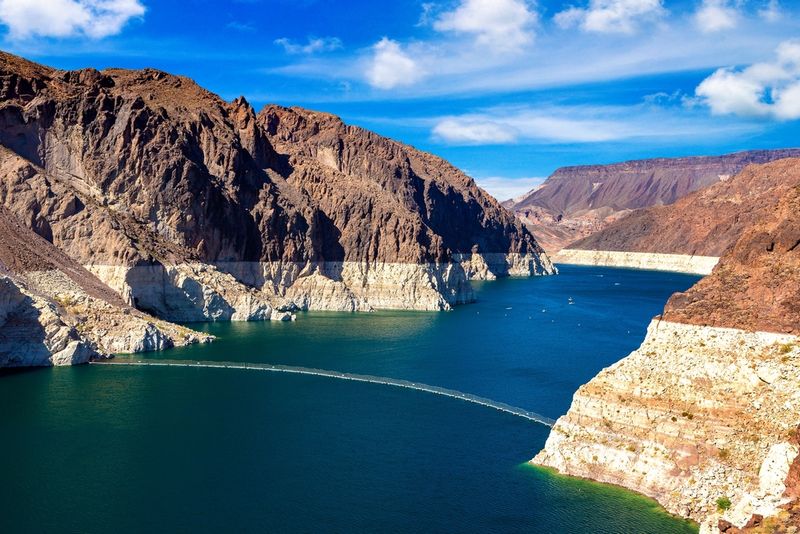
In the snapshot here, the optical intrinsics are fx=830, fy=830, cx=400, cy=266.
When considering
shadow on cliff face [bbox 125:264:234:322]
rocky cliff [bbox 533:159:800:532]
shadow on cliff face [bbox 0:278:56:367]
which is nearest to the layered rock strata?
rocky cliff [bbox 533:159:800:532]

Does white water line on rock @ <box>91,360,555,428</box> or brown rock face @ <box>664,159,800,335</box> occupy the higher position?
brown rock face @ <box>664,159,800,335</box>

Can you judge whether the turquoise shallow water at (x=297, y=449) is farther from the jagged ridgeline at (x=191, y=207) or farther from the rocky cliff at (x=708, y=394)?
the jagged ridgeline at (x=191, y=207)

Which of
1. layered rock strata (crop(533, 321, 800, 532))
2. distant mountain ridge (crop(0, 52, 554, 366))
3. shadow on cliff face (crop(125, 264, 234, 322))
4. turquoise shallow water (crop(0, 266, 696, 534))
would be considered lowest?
turquoise shallow water (crop(0, 266, 696, 534))

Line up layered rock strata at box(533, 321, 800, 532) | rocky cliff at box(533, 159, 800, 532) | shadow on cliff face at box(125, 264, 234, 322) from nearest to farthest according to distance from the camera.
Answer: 1. layered rock strata at box(533, 321, 800, 532)
2. rocky cliff at box(533, 159, 800, 532)
3. shadow on cliff face at box(125, 264, 234, 322)

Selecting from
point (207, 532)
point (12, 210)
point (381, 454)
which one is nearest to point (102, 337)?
point (12, 210)

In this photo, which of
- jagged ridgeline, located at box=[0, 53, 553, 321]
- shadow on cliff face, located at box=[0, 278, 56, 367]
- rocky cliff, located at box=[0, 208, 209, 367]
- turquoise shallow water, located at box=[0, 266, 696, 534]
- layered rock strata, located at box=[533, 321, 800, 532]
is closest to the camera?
layered rock strata, located at box=[533, 321, 800, 532]

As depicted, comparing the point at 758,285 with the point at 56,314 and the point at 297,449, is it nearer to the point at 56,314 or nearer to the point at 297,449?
the point at 297,449

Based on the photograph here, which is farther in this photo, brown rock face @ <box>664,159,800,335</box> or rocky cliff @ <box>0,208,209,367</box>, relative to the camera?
rocky cliff @ <box>0,208,209,367</box>

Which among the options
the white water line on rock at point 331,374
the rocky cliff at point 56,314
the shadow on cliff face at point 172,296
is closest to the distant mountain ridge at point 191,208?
the shadow on cliff face at point 172,296

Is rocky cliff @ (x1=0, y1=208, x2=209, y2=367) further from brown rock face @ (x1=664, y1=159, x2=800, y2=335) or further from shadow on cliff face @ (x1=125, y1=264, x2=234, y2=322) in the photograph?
brown rock face @ (x1=664, y1=159, x2=800, y2=335)
